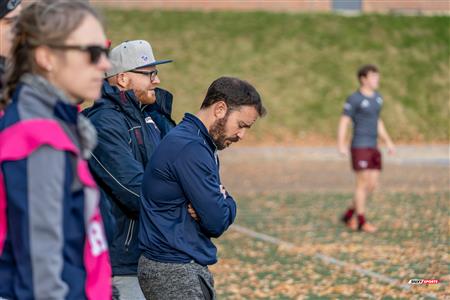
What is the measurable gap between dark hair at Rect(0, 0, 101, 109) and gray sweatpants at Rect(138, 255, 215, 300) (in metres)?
1.91

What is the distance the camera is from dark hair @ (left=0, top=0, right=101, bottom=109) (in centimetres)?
313

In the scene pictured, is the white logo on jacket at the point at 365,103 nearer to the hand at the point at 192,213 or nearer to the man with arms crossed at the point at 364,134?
the man with arms crossed at the point at 364,134

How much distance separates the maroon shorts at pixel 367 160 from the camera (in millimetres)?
14297

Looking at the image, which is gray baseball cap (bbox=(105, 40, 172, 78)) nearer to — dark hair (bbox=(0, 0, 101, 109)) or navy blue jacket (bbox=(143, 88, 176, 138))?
navy blue jacket (bbox=(143, 88, 176, 138))

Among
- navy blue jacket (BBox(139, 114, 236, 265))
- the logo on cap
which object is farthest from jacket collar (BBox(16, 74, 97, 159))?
navy blue jacket (BBox(139, 114, 236, 265))

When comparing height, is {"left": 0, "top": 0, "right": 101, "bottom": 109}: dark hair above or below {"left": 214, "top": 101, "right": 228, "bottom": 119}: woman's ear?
above

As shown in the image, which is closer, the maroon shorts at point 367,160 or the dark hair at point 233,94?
the dark hair at point 233,94

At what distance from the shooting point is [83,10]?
3197 mm

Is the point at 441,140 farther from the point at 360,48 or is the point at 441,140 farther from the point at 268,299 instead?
the point at 268,299

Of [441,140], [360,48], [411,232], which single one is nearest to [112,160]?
[411,232]

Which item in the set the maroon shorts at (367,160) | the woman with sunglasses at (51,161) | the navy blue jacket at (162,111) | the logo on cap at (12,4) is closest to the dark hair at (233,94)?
the navy blue jacket at (162,111)

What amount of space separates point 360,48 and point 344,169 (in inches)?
558

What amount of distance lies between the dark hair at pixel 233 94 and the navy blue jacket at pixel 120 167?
497 millimetres

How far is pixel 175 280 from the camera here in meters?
4.98
